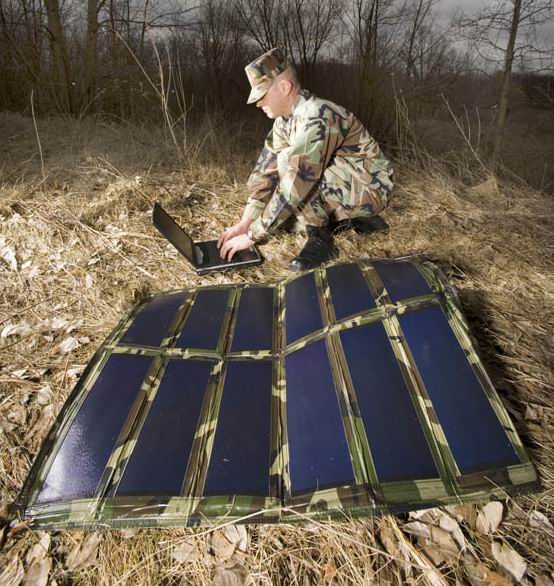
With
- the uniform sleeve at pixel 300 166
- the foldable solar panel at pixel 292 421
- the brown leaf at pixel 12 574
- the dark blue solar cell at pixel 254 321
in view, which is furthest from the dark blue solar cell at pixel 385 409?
the brown leaf at pixel 12 574

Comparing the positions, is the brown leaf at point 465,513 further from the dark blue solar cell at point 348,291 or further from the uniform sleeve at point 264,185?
the uniform sleeve at point 264,185

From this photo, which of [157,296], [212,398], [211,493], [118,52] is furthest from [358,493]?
[118,52]

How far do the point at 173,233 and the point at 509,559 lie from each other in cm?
208

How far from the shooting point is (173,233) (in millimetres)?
2393

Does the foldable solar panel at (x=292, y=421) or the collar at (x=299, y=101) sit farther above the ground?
the collar at (x=299, y=101)

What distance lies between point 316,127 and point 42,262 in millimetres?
1810

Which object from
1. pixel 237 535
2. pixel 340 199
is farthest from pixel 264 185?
pixel 237 535

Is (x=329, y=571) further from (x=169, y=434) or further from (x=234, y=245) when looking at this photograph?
(x=234, y=245)

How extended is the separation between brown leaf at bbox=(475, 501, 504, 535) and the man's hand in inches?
61.9

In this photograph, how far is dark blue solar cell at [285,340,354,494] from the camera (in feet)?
3.74

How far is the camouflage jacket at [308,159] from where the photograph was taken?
2.07m

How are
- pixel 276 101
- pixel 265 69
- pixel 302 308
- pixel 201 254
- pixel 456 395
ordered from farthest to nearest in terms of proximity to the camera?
pixel 201 254 < pixel 276 101 < pixel 265 69 < pixel 302 308 < pixel 456 395

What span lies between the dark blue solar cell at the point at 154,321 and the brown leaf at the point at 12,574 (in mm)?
751

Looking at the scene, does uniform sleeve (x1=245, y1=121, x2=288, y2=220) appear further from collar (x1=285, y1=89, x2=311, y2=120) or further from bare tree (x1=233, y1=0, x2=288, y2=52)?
bare tree (x1=233, y1=0, x2=288, y2=52)
